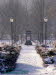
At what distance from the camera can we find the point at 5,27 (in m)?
65.8

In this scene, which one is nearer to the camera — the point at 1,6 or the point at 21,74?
the point at 21,74

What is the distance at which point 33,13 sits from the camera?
232 ft

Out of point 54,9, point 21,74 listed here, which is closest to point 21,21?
point 54,9

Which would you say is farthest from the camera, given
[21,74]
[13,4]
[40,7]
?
[13,4]

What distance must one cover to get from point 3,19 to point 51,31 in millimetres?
11168

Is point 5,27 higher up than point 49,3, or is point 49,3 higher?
point 49,3

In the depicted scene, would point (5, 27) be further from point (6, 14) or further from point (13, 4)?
point (13, 4)

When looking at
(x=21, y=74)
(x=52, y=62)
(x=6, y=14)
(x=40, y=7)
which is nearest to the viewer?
(x=21, y=74)

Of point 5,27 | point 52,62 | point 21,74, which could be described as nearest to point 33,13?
point 5,27

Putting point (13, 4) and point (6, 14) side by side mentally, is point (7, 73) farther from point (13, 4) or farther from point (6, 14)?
point (13, 4)

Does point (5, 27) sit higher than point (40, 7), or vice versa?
point (40, 7)

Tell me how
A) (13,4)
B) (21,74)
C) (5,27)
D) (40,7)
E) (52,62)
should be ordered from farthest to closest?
(13,4) → (5,27) → (40,7) → (52,62) → (21,74)

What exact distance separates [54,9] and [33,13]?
1233 centimetres

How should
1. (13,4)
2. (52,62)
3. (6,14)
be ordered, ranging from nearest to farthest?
(52,62), (6,14), (13,4)
